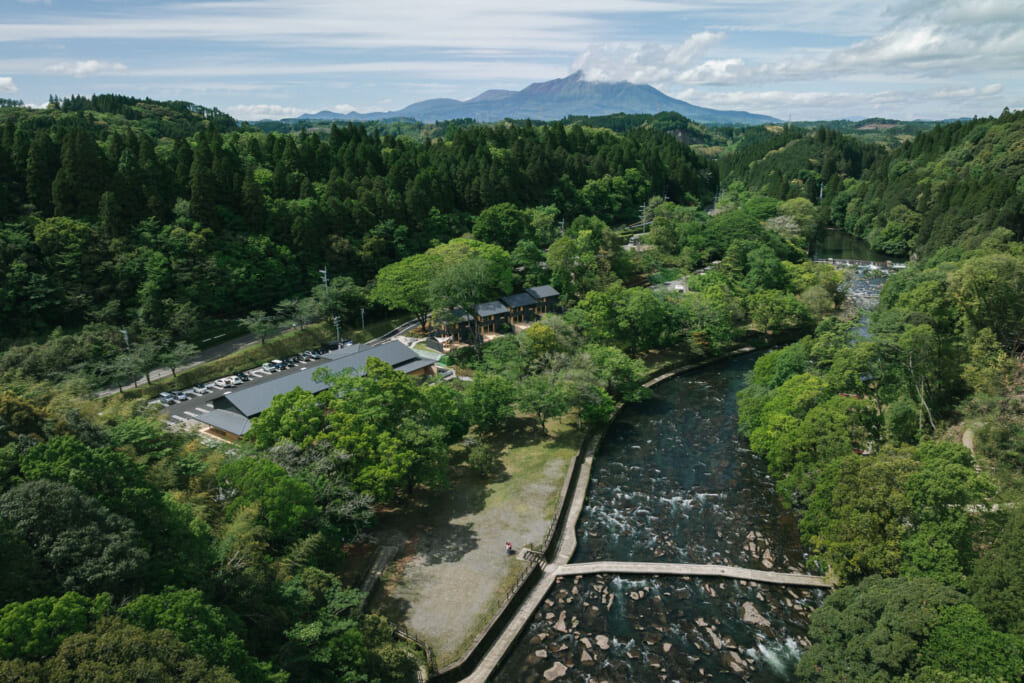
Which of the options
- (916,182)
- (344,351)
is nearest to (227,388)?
(344,351)

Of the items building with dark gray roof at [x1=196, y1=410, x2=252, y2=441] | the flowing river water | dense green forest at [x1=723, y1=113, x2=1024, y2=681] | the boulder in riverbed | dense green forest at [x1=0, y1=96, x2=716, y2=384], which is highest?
dense green forest at [x1=0, y1=96, x2=716, y2=384]

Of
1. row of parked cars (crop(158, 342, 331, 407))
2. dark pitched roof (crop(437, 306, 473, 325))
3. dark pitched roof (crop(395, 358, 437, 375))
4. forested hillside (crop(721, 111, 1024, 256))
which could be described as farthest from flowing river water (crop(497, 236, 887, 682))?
forested hillside (crop(721, 111, 1024, 256))

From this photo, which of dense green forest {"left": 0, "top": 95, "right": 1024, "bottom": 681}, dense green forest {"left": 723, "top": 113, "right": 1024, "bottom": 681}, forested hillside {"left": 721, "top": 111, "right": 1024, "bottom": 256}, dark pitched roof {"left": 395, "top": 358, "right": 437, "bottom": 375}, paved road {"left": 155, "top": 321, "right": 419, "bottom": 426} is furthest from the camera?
forested hillside {"left": 721, "top": 111, "right": 1024, "bottom": 256}

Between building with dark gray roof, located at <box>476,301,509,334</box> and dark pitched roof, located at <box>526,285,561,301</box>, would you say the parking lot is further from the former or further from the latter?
dark pitched roof, located at <box>526,285,561,301</box>

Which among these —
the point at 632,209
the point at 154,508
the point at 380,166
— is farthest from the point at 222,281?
the point at 632,209

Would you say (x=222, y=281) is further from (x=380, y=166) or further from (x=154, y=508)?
(x=154, y=508)

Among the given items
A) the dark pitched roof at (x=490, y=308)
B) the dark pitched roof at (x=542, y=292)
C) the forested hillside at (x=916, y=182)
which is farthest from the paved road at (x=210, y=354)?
the forested hillside at (x=916, y=182)
